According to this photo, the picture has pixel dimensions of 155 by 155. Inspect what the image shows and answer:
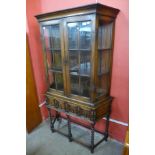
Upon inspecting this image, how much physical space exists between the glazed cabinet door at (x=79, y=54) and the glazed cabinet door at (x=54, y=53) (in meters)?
0.10

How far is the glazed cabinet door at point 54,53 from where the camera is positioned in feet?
6.22

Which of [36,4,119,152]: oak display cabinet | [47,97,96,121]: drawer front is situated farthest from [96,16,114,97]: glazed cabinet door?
[47,97,96,121]: drawer front

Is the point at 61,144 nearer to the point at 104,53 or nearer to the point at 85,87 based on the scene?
the point at 85,87

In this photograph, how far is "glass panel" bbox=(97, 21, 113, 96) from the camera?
1.69 m

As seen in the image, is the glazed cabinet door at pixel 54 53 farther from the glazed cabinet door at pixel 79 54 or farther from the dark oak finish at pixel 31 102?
the dark oak finish at pixel 31 102

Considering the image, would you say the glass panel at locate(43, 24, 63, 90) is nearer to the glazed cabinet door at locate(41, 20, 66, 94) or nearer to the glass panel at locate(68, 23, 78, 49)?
the glazed cabinet door at locate(41, 20, 66, 94)

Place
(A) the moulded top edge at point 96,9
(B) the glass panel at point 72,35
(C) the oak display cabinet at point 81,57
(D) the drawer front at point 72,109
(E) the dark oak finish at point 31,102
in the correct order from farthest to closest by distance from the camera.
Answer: (E) the dark oak finish at point 31,102
(D) the drawer front at point 72,109
(B) the glass panel at point 72,35
(C) the oak display cabinet at point 81,57
(A) the moulded top edge at point 96,9

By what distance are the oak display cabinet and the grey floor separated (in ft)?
0.45

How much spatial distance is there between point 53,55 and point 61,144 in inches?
51.7

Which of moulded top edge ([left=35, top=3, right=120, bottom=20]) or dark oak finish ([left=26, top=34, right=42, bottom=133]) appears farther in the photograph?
dark oak finish ([left=26, top=34, right=42, bottom=133])

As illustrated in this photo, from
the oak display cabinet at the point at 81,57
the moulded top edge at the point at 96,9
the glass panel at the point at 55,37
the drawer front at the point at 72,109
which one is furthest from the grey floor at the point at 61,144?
the moulded top edge at the point at 96,9
